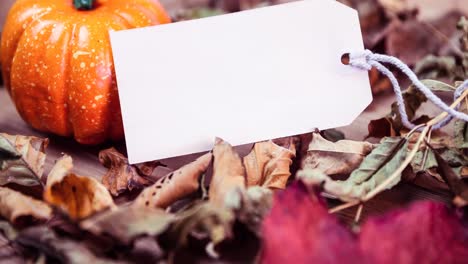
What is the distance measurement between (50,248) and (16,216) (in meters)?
0.06

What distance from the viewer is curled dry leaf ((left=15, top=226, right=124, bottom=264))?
43 centimetres

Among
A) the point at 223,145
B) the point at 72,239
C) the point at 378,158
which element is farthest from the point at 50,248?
the point at 378,158

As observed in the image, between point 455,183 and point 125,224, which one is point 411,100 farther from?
point 125,224

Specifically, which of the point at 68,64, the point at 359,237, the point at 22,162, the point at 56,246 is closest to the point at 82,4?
the point at 68,64

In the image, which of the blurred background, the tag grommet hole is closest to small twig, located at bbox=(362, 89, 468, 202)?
the tag grommet hole

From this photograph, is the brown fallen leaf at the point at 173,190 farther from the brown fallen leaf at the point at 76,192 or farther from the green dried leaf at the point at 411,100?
the green dried leaf at the point at 411,100

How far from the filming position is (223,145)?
0.54m

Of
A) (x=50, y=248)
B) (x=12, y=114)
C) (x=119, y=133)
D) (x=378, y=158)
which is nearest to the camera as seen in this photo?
(x=50, y=248)

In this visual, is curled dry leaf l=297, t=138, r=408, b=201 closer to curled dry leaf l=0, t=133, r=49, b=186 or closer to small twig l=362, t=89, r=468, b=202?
small twig l=362, t=89, r=468, b=202

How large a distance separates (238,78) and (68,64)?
0.19 meters

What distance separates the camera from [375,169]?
0.54m

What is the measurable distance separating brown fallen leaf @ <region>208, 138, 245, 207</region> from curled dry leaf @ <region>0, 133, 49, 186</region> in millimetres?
173

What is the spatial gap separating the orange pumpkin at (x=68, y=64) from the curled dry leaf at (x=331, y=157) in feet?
0.71

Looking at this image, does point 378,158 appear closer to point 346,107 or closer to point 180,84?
point 346,107
